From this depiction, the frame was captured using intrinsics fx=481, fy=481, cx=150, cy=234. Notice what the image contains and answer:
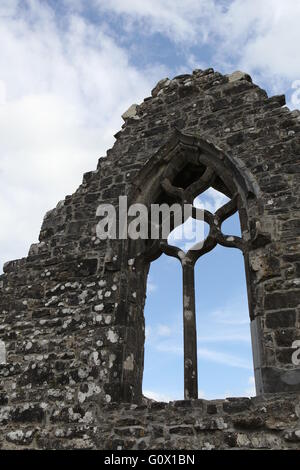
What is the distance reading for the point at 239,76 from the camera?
680cm

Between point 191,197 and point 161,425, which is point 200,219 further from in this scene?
point 161,425

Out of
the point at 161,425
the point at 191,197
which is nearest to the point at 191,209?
the point at 191,197

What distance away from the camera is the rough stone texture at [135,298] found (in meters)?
4.48

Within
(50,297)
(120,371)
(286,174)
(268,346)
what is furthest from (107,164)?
(268,346)

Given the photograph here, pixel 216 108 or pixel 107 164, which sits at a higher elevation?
pixel 216 108

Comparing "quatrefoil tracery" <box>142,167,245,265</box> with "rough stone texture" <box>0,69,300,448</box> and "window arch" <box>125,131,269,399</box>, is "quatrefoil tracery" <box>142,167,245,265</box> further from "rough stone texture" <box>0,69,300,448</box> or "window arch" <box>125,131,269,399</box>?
"rough stone texture" <box>0,69,300,448</box>

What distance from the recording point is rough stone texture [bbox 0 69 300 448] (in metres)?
4.48

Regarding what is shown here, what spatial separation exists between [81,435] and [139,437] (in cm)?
62

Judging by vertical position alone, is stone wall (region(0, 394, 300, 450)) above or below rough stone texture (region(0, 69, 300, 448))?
below

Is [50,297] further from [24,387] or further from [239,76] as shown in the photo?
[239,76]

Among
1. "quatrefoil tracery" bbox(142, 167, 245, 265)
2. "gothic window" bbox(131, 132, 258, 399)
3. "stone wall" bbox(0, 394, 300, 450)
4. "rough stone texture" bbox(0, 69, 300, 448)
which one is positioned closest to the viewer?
"stone wall" bbox(0, 394, 300, 450)

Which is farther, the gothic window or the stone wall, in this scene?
the gothic window

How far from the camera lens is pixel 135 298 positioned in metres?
5.76

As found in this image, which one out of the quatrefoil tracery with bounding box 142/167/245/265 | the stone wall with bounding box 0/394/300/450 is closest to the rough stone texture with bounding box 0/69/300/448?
the stone wall with bounding box 0/394/300/450
